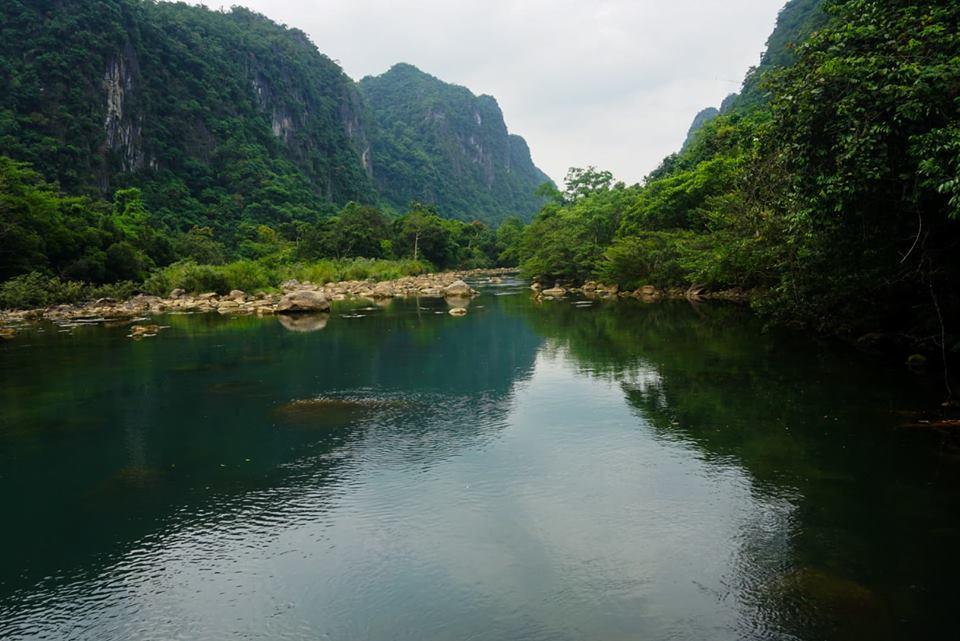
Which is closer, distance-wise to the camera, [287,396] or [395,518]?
[395,518]

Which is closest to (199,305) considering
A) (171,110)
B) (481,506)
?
(481,506)

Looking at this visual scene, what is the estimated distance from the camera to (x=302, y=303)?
29.9 m

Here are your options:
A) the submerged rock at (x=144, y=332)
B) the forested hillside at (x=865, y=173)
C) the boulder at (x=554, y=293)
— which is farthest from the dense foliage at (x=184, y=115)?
the forested hillside at (x=865, y=173)

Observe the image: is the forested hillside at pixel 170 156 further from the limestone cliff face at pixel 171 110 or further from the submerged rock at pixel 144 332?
the submerged rock at pixel 144 332

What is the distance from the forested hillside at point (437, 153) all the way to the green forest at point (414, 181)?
1572 mm

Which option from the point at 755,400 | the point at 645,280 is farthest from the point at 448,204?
the point at 755,400

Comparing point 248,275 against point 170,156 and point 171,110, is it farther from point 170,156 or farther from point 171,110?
point 171,110

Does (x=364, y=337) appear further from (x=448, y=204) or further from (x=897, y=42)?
(x=448, y=204)

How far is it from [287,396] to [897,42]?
39.3 feet

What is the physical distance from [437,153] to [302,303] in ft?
457

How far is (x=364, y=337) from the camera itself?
70.0ft

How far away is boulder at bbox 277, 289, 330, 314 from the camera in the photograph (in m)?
30.0

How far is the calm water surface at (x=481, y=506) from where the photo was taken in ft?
16.8

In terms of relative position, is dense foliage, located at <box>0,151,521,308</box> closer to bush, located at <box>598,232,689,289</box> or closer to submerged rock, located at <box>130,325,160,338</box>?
submerged rock, located at <box>130,325,160,338</box>
